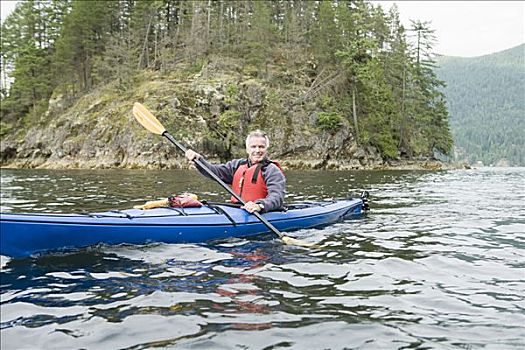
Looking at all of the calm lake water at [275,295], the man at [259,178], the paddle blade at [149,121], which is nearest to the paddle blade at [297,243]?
the calm lake water at [275,295]

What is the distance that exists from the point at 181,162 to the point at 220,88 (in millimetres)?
7924

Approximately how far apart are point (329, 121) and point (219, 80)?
30.6 ft

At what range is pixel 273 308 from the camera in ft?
12.4

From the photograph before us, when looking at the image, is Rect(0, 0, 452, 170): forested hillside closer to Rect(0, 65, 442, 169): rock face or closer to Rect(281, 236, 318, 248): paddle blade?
Rect(0, 65, 442, 169): rock face

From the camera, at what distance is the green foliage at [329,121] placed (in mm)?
37531

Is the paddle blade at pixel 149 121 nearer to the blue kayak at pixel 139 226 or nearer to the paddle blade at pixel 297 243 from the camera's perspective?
the blue kayak at pixel 139 226

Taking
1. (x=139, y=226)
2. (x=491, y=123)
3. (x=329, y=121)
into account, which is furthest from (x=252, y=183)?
(x=491, y=123)

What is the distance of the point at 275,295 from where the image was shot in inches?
162

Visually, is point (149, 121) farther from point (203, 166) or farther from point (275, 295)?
point (275, 295)

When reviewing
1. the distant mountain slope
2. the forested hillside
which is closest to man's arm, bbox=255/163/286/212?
the forested hillside

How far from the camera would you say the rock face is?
3444 centimetres

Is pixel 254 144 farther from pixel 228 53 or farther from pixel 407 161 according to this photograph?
pixel 228 53

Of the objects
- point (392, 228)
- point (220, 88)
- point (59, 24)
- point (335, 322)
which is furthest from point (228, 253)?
point (59, 24)

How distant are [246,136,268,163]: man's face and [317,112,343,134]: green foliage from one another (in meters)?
30.7
